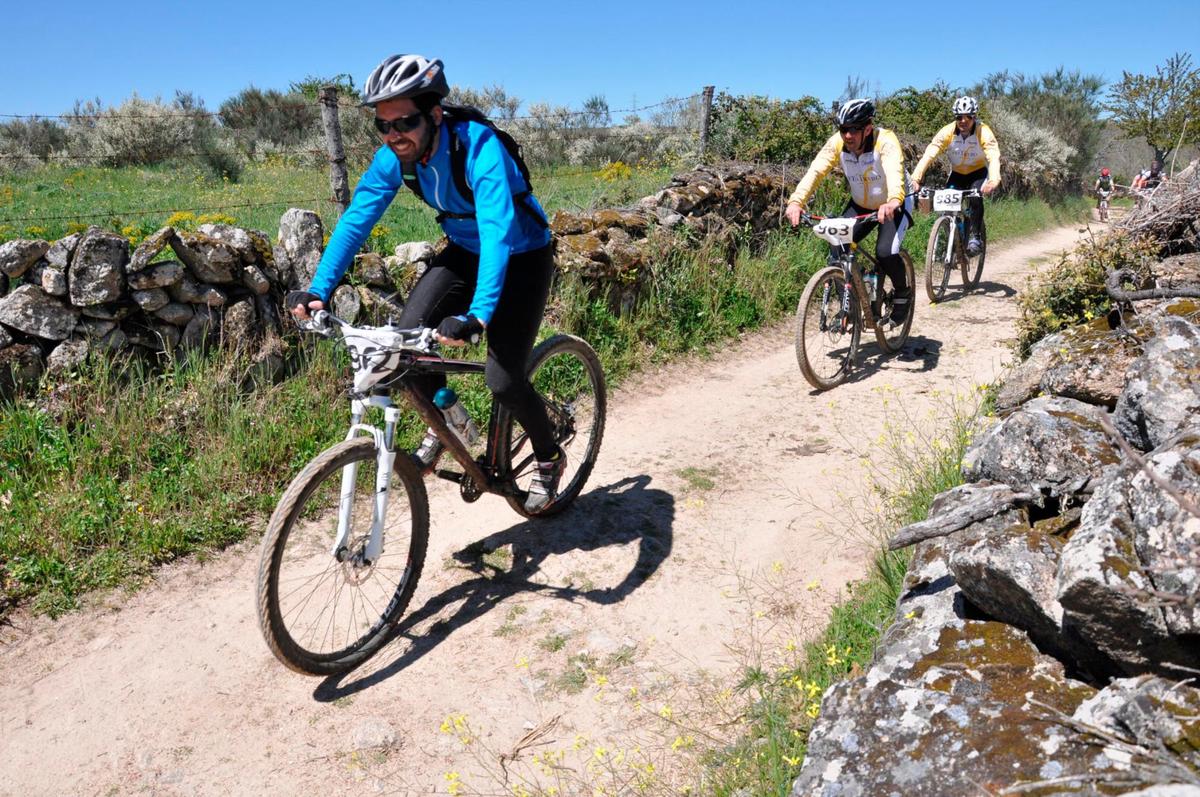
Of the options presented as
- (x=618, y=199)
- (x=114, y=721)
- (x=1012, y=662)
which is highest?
(x=618, y=199)

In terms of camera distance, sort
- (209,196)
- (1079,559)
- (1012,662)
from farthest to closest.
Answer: (209,196), (1012,662), (1079,559)

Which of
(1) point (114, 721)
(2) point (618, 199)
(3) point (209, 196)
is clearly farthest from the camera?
(3) point (209, 196)

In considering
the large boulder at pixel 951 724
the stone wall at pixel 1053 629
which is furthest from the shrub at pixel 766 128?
the large boulder at pixel 951 724

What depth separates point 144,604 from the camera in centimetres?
406

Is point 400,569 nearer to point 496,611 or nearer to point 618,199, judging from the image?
point 496,611

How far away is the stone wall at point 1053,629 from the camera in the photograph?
73.1 inches

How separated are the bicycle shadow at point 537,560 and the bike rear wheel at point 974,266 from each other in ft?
21.8

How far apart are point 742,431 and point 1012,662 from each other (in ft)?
12.7

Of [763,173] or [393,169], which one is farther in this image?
[763,173]

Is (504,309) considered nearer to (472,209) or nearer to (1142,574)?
(472,209)

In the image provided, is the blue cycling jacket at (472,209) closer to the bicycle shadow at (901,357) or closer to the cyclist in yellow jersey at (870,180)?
the cyclist in yellow jersey at (870,180)

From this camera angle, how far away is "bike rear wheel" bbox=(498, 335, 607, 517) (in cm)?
450

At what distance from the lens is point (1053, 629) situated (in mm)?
2312

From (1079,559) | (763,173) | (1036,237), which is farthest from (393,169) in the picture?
(1036,237)
